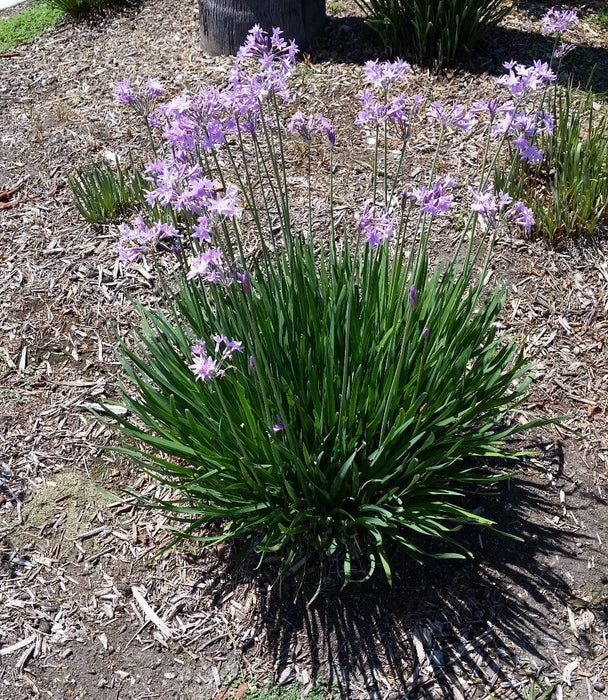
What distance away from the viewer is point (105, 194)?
4.36m

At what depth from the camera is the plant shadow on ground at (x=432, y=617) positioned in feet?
8.46

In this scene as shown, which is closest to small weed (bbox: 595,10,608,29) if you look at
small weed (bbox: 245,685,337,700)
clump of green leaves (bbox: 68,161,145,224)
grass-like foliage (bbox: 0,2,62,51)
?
clump of green leaves (bbox: 68,161,145,224)

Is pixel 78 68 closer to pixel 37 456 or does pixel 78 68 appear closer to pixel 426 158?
pixel 426 158

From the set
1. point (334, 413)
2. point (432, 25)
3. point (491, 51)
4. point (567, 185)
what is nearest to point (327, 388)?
point (334, 413)

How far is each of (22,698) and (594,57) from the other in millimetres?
5719

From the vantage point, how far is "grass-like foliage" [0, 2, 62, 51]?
6812mm

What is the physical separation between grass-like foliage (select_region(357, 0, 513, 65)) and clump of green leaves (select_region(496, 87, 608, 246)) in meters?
1.43

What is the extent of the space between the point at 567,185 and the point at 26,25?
18.2ft

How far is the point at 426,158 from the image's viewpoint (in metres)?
4.70

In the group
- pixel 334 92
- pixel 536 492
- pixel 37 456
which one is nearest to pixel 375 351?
pixel 536 492

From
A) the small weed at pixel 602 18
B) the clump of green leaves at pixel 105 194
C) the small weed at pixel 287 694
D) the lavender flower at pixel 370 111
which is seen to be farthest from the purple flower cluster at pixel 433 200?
the small weed at pixel 602 18

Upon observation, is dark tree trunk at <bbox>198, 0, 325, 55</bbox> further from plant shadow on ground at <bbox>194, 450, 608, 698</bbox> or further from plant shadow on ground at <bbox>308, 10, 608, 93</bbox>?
plant shadow on ground at <bbox>194, 450, 608, 698</bbox>

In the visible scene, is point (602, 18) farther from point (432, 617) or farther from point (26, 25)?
point (432, 617)

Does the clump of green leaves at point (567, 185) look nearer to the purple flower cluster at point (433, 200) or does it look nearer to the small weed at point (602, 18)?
the purple flower cluster at point (433, 200)
